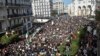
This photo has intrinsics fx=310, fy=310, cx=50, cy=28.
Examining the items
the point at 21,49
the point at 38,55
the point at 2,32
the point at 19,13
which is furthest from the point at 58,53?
the point at 19,13

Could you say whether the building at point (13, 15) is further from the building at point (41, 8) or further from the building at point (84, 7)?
the building at point (84, 7)

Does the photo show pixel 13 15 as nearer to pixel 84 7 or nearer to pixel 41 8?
pixel 41 8

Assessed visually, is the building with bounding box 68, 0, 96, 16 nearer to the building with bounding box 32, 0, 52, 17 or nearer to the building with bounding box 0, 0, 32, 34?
the building with bounding box 32, 0, 52, 17

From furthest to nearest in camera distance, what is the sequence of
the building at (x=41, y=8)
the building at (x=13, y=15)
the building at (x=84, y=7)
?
the building at (x=41, y=8) < the building at (x=84, y=7) < the building at (x=13, y=15)

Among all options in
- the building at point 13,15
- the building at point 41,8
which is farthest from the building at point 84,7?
the building at point 13,15

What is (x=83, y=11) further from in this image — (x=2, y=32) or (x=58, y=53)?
(x=58, y=53)

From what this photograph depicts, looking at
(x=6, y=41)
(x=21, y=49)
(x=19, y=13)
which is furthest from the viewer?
(x=19, y=13)

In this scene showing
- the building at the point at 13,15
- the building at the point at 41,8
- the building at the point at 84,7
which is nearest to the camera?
the building at the point at 13,15

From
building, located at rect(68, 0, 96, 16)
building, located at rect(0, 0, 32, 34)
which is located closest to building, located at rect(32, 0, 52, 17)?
building, located at rect(68, 0, 96, 16)
